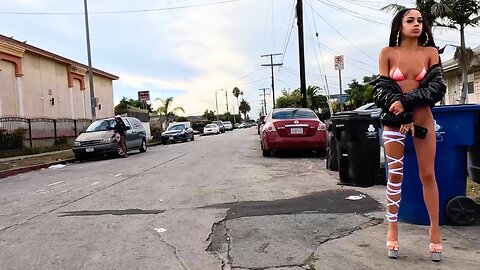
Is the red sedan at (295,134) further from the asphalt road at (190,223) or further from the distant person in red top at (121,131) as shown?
the distant person in red top at (121,131)

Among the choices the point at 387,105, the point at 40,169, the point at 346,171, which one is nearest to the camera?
the point at 387,105

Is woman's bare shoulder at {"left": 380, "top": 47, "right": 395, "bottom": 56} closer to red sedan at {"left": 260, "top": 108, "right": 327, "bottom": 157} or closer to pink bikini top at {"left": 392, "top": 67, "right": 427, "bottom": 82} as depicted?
pink bikini top at {"left": 392, "top": 67, "right": 427, "bottom": 82}

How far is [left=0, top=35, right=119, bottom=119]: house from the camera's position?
24.2 meters

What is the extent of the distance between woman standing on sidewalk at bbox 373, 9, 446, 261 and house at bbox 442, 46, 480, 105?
1717 cm

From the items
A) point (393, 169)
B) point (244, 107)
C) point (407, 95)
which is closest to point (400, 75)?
point (407, 95)

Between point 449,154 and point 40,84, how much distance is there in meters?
27.6

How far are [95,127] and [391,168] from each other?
1633 cm

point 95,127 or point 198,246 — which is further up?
point 95,127

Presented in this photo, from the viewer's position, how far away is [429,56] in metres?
4.02

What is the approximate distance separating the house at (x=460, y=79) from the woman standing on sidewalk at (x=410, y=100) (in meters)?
17.2

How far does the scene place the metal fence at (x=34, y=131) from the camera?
20766 mm

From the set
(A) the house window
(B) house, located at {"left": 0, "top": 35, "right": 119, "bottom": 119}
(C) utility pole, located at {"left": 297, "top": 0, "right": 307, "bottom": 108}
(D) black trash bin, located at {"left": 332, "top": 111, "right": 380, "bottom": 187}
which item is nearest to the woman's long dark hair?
(D) black trash bin, located at {"left": 332, "top": 111, "right": 380, "bottom": 187}

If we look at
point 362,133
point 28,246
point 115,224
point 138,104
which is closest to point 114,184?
point 115,224

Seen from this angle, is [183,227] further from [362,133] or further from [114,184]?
[114,184]
